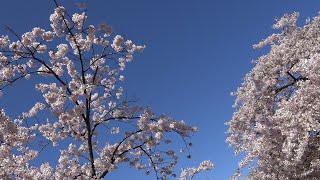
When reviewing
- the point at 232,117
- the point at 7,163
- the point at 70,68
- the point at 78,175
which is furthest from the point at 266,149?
the point at 7,163

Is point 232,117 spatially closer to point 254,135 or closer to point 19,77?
point 254,135

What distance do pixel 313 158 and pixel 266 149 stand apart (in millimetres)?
1623

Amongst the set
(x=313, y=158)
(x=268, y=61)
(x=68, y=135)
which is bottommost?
(x=313, y=158)

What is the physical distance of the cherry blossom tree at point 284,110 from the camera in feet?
39.8

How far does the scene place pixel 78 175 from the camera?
13203 mm

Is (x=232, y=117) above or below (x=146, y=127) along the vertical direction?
above

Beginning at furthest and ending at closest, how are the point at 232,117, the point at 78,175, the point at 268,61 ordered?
the point at 232,117
the point at 268,61
the point at 78,175

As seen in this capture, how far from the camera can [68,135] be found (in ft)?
46.8

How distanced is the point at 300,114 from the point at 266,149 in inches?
103

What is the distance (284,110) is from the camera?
1280 cm

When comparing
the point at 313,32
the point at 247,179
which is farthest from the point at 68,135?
the point at 313,32

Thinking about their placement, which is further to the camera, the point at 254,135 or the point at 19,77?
the point at 254,135

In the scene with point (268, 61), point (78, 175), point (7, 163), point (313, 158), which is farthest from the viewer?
point (268, 61)

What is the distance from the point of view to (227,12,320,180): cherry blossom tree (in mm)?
12141
